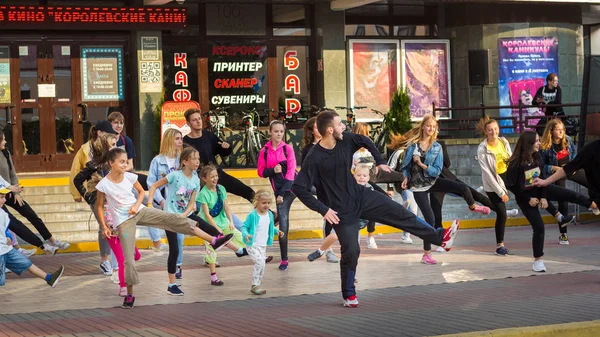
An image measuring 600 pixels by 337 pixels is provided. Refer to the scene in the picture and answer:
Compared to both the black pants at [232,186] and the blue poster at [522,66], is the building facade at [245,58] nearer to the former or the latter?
the blue poster at [522,66]

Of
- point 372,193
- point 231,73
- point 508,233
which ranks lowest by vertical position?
point 508,233

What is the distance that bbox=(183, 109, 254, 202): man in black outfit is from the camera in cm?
1351

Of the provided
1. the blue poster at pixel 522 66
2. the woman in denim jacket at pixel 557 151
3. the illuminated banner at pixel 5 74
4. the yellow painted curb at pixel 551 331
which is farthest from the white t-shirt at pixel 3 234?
the blue poster at pixel 522 66

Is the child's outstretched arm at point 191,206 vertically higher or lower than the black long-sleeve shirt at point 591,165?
lower

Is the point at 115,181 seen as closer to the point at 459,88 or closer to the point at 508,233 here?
the point at 508,233

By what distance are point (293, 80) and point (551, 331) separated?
61.2 ft

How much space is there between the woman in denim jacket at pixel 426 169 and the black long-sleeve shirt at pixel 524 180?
0.67 m

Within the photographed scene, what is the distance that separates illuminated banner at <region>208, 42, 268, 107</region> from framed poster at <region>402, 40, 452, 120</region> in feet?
13.1

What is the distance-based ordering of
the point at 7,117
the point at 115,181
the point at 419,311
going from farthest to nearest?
1. the point at 7,117
2. the point at 115,181
3. the point at 419,311

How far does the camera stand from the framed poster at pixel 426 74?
2828 cm

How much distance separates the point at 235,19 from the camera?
26484mm

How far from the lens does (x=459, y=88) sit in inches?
1129

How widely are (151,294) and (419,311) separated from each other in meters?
3.14

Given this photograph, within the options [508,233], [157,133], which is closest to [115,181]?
[508,233]
